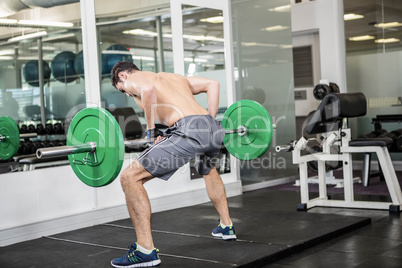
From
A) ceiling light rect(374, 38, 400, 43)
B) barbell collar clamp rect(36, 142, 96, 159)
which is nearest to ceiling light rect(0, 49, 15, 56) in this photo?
barbell collar clamp rect(36, 142, 96, 159)

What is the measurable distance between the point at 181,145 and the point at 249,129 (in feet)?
Result: 3.58

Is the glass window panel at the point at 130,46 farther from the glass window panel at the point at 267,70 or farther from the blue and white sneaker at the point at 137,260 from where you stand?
the blue and white sneaker at the point at 137,260

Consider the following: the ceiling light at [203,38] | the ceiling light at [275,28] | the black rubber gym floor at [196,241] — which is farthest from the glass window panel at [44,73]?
the ceiling light at [275,28]

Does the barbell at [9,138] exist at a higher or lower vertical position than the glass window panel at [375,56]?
lower

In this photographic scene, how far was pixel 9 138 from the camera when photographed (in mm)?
Result: 3906

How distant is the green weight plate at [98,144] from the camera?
9.22 ft

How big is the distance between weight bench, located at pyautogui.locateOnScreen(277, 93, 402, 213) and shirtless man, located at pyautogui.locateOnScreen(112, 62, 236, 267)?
1.56m

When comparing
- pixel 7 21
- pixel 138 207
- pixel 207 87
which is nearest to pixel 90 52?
pixel 7 21

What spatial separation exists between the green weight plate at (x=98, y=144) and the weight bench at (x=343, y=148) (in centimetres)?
200

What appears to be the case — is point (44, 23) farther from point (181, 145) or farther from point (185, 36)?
point (181, 145)

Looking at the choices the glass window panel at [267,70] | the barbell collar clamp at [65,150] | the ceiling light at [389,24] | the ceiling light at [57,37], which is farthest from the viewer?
the ceiling light at [389,24]

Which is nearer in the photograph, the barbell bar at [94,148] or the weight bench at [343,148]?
the barbell bar at [94,148]

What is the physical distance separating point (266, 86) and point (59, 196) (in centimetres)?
322

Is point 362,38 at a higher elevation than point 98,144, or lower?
higher
